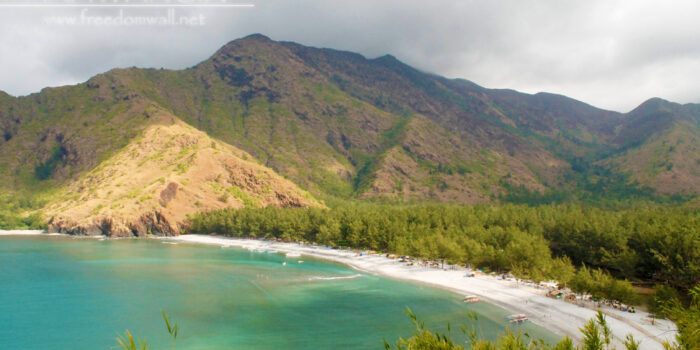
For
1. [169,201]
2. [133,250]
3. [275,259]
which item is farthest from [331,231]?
[169,201]

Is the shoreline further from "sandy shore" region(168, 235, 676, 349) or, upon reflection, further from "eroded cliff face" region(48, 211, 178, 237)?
"eroded cliff face" region(48, 211, 178, 237)

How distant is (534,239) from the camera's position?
92.9 m

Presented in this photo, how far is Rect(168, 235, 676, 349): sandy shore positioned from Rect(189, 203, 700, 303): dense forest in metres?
4.05

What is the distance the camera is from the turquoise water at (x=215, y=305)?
5362cm

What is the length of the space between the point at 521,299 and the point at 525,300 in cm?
83

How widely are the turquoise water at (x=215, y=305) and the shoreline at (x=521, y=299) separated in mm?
4048

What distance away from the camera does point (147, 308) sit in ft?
225

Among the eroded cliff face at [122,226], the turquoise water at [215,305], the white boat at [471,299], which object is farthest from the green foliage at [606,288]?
the eroded cliff face at [122,226]

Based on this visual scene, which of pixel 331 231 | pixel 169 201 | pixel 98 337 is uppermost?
pixel 169 201

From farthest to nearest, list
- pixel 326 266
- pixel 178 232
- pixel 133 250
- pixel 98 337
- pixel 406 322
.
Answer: pixel 178 232 < pixel 133 250 < pixel 326 266 < pixel 406 322 < pixel 98 337

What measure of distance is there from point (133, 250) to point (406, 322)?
114 metres

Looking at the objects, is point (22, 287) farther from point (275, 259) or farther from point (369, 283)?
point (369, 283)

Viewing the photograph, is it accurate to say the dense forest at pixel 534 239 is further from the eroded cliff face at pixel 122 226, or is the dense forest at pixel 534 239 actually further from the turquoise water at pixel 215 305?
the eroded cliff face at pixel 122 226

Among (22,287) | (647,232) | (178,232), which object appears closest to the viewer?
(647,232)
